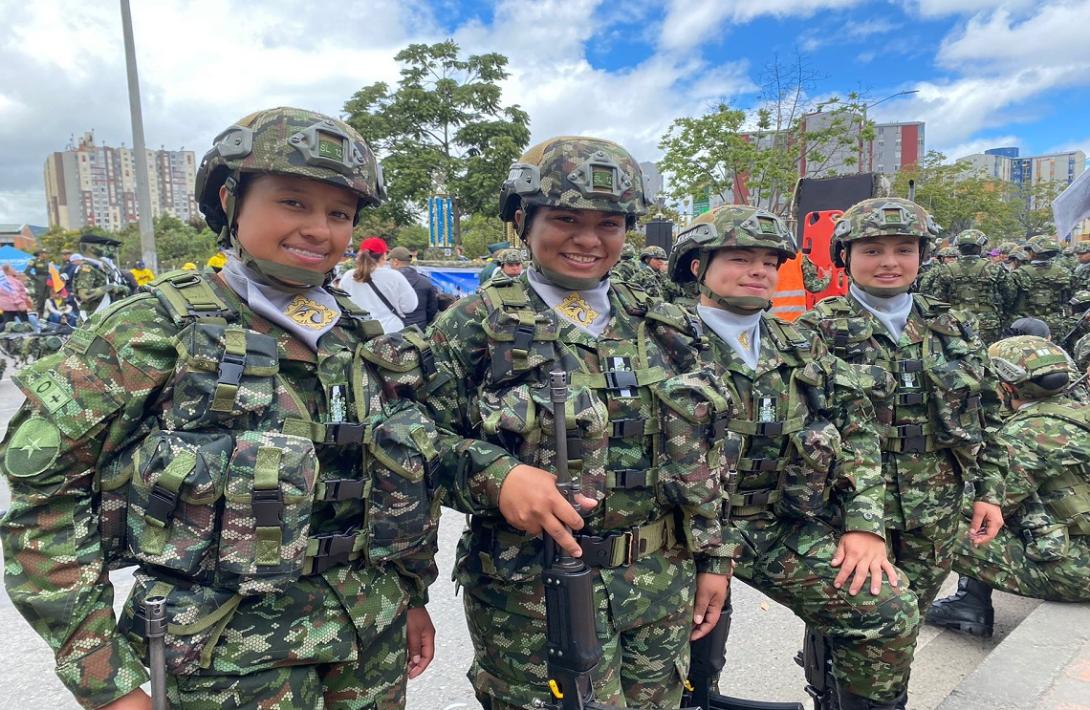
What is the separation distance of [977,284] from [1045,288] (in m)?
0.89

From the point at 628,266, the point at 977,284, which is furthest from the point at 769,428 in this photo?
the point at 977,284

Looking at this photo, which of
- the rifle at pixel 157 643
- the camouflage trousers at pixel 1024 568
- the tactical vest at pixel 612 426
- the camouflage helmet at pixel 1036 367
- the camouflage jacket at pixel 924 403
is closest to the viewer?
A: the rifle at pixel 157 643

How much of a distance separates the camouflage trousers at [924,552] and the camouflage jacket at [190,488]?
2.24m

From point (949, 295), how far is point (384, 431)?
391 inches

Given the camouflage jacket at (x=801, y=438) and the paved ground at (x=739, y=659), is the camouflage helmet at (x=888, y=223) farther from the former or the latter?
the paved ground at (x=739, y=659)

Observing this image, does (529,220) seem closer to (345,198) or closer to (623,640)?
(345,198)

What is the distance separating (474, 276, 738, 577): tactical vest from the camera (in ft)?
6.23

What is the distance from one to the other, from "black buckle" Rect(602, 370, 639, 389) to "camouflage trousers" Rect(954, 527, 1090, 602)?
8.51 feet

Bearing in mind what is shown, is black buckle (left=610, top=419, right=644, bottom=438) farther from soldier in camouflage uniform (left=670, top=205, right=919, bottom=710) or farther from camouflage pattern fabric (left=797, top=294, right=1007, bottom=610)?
camouflage pattern fabric (left=797, top=294, right=1007, bottom=610)

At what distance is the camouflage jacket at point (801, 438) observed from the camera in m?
2.51

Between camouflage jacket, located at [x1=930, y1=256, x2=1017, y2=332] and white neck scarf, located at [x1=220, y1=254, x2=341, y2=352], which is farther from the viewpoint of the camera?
camouflage jacket, located at [x1=930, y1=256, x2=1017, y2=332]

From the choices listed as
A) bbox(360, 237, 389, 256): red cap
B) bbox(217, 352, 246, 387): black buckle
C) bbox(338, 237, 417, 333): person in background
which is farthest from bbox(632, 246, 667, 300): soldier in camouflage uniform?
bbox(217, 352, 246, 387): black buckle

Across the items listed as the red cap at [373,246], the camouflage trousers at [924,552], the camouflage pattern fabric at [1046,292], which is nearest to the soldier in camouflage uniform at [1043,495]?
the camouflage trousers at [924,552]

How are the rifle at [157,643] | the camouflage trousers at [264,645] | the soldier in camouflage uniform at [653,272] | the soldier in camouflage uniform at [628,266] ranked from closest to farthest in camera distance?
→ the rifle at [157,643] < the camouflage trousers at [264,645] < the soldier in camouflage uniform at [653,272] < the soldier in camouflage uniform at [628,266]
